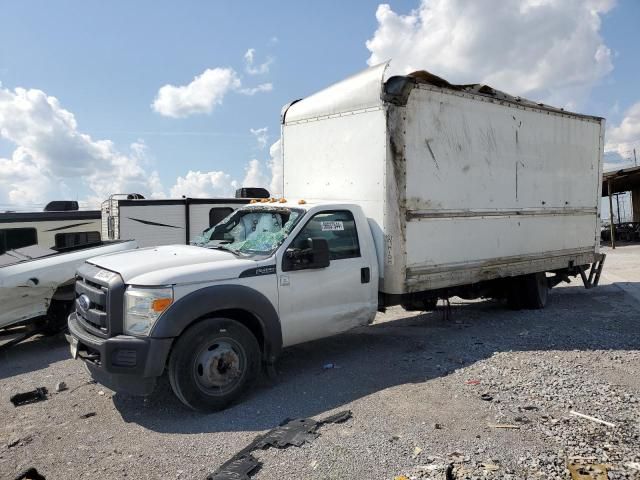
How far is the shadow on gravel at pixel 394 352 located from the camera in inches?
181

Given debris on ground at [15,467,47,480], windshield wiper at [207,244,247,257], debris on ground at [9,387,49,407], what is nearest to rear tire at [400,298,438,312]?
windshield wiper at [207,244,247,257]

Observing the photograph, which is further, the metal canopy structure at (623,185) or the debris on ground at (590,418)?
the metal canopy structure at (623,185)

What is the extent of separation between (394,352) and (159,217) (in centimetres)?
725

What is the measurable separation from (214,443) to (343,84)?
4.65m

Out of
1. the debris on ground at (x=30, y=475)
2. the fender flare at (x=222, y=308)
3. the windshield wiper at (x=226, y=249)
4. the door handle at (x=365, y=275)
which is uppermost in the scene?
the windshield wiper at (x=226, y=249)

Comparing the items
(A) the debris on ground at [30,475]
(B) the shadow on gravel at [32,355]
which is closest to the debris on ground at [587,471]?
(A) the debris on ground at [30,475]

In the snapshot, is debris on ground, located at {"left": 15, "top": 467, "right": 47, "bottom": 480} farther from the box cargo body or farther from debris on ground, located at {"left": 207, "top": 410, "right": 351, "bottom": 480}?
the box cargo body

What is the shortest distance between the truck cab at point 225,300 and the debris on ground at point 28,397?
27.8 inches

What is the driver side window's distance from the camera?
18.2ft

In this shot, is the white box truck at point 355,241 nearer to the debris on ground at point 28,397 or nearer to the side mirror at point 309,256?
the side mirror at point 309,256

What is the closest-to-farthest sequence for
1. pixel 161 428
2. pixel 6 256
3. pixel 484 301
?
pixel 161 428, pixel 6 256, pixel 484 301

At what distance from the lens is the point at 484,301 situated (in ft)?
33.4

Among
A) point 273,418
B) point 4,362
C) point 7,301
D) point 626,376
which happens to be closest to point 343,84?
point 273,418

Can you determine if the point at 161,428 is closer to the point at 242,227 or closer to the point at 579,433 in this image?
the point at 242,227
